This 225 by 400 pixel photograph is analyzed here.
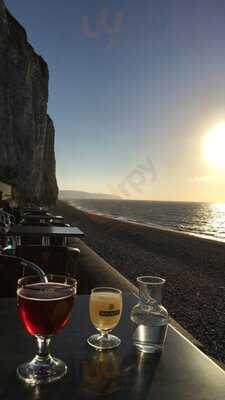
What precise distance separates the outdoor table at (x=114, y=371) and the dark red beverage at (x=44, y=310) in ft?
0.45

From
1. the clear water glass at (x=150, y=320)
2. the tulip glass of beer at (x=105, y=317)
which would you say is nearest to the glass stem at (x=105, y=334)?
the tulip glass of beer at (x=105, y=317)

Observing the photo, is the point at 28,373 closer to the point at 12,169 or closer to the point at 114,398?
the point at 114,398

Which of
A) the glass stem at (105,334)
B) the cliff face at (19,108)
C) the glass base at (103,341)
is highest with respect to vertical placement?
the cliff face at (19,108)

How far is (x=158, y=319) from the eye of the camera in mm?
1387

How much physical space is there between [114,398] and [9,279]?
6.55 ft

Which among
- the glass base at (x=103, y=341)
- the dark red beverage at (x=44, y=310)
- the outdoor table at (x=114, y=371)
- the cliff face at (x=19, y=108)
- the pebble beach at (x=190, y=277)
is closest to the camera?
the outdoor table at (x=114, y=371)

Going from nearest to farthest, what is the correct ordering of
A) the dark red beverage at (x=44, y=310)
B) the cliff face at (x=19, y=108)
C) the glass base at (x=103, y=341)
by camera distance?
the dark red beverage at (x=44, y=310), the glass base at (x=103, y=341), the cliff face at (x=19, y=108)

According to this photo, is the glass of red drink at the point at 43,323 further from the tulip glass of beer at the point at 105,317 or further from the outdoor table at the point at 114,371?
the tulip glass of beer at the point at 105,317

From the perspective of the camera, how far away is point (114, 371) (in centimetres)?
113

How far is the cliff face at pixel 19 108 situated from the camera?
21938mm

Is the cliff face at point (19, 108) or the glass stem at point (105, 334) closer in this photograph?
the glass stem at point (105, 334)

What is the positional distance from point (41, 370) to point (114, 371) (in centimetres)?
21

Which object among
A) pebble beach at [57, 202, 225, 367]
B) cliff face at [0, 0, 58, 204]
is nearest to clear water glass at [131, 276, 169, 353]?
pebble beach at [57, 202, 225, 367]

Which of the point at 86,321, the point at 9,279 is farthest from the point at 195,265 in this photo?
the point at 86,321
